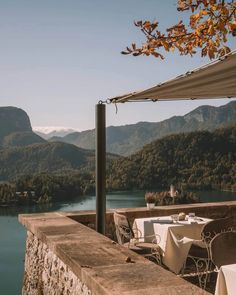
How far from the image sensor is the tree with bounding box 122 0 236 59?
394 centimetres

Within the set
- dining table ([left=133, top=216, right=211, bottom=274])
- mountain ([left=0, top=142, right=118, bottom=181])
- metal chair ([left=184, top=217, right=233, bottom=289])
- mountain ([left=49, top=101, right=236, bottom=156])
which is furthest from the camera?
mountain ([left=49, top=101, right=236, bottom=156])

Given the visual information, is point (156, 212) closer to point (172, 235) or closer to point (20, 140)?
point (172, 235)

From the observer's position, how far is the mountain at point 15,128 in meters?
116

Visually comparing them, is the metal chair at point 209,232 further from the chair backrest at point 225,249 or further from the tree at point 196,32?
the tree at point 196,32

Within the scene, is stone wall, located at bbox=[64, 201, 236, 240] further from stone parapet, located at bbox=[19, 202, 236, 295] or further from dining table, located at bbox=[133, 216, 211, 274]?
dining table, located at bbox=[133, 216, 211, 274]

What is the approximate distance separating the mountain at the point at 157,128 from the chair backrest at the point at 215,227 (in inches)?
4646

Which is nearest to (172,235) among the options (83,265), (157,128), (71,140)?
(83,265)

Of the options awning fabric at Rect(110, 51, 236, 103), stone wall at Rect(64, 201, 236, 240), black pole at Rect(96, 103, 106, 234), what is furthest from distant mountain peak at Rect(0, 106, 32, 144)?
awning fabric at Rect(110, 51, 236, 103)

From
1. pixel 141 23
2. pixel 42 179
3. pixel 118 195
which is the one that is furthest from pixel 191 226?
pixel 42 179

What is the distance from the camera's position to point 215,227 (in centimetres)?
419

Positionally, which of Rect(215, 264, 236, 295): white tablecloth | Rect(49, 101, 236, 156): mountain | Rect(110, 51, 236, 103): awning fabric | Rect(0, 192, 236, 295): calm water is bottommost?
Rect(0, 192, 236, 295): calm water

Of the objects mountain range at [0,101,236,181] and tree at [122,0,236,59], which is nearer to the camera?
tree at [122,0,236,59]

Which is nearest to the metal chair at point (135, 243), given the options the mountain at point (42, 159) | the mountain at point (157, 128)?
the mountain at point (42, 159)

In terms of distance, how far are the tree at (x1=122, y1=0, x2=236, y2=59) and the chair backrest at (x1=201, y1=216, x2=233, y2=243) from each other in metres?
1.67
